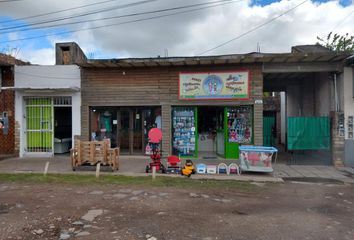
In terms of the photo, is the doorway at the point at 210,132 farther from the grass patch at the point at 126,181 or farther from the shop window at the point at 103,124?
the grass patch at the point at 126,181

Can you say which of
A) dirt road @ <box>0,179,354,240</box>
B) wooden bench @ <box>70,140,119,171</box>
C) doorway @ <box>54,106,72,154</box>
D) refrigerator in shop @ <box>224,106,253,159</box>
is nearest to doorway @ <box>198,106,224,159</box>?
refrigerator in shop @ <box>224,106,253,159</box>

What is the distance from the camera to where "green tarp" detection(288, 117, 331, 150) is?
12.3m

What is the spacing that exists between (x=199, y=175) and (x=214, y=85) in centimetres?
458

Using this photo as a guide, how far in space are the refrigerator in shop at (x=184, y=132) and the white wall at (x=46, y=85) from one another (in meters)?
4.26

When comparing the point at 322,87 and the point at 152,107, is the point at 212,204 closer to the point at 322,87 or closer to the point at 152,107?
the point at 152,107

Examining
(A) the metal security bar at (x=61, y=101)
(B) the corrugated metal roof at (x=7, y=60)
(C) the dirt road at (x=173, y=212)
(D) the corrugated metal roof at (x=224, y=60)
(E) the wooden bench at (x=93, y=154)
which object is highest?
(B) the corrugated metal roof at (x=7, y=60)

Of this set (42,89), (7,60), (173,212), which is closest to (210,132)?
(42,89)

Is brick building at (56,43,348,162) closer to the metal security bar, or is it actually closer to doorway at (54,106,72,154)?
the metal security bar

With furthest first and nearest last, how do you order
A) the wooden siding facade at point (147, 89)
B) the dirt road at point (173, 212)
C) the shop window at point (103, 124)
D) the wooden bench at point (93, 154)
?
the shop window at point (103, 124)
the wooden siding facade at point (147, 89)
the wooden bench at point (93, 154)
the dirt road at point (173, 212)

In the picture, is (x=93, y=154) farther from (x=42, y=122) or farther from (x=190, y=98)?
(x=42, y=122)

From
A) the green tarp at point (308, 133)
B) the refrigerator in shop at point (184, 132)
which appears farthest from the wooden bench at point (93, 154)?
the green tarp at point (308, 133)

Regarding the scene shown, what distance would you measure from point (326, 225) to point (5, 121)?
13748 millimetres

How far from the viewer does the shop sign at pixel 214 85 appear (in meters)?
13.0

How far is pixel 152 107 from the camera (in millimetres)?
13859
